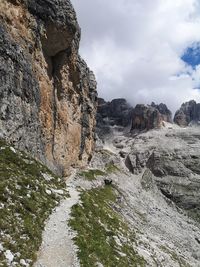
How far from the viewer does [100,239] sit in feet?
118

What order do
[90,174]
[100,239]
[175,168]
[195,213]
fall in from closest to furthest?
[100,239]
[90,174]
[195,213]
[175,168]

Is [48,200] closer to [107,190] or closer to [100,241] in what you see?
[100,241]

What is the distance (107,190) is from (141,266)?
50357 mm

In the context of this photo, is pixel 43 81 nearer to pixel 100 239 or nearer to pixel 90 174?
pixel 90 174

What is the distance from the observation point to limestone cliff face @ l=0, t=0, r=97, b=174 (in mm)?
50844

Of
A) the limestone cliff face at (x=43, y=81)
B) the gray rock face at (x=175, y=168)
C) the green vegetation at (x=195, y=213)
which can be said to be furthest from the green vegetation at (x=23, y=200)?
the gray rock face at (x=175, y=168)

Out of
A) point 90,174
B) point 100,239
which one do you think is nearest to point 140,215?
point 90,174

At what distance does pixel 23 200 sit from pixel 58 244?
15.2 feet

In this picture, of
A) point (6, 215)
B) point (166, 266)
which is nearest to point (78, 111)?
point (166, 266)

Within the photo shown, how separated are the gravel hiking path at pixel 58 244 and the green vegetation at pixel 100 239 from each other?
64 cm

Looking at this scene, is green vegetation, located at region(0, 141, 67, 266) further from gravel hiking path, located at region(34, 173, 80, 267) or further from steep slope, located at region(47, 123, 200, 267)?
steep slope, located at region(47, 123, 200, 267)

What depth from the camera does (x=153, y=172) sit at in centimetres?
17525

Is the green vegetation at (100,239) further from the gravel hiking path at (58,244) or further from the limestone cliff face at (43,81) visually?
the limestone cliff face at (43,81)

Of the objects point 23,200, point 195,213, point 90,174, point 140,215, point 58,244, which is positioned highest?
point 23,200
